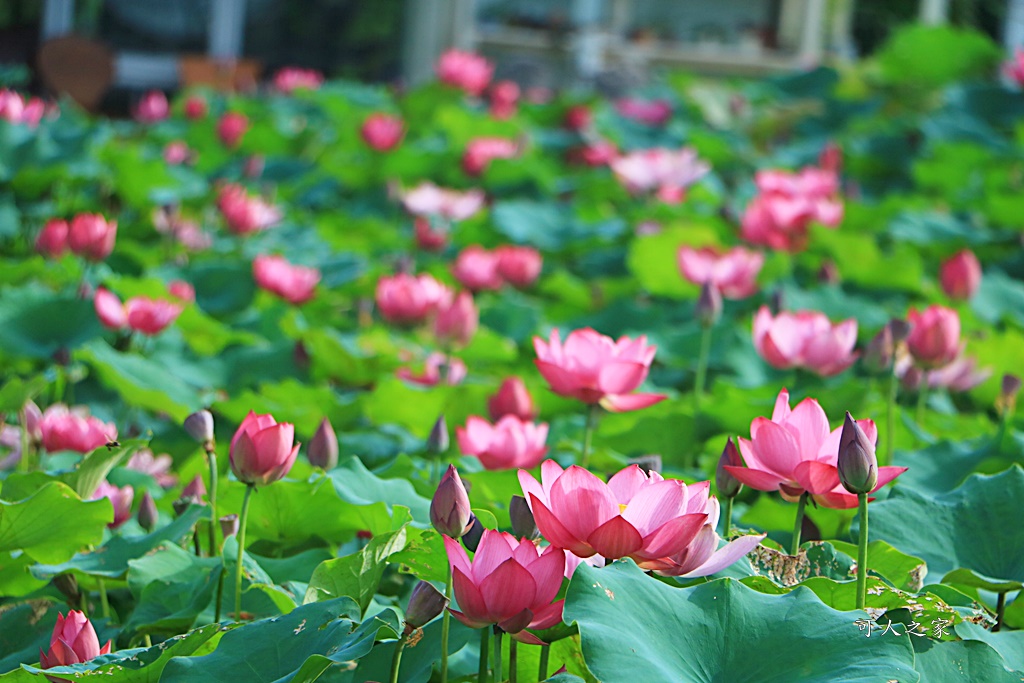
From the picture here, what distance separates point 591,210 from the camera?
2.65 meters

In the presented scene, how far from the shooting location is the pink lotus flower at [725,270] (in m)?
1.72

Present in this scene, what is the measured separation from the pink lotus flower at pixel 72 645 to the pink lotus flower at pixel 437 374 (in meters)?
0.77

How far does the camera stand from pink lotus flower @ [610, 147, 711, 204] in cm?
253

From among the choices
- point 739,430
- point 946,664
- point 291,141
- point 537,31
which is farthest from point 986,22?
point 946,664

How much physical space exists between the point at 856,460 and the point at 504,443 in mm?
414

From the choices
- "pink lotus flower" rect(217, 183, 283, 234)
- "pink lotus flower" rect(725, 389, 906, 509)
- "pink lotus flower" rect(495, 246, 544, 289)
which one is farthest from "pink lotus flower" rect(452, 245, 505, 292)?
"pink lotus flower" rect(725, 389, 906, 509)

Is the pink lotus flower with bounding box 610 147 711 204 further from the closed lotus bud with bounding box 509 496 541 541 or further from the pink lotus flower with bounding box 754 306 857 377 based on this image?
the closed lotus bud with bounding box 509 496 541 541

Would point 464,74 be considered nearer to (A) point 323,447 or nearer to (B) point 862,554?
(A) point 323,447

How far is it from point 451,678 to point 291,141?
9.49ft

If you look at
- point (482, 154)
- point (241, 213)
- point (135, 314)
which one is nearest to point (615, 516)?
point (135, 314)

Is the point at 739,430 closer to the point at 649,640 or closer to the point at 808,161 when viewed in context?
the point at 649,640

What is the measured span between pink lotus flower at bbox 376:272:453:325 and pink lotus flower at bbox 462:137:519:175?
124 centimetres

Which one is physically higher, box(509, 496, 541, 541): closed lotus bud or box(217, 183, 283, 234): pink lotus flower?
box(509, 496, 541, 541): closed lotus bud

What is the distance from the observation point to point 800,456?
74cm
